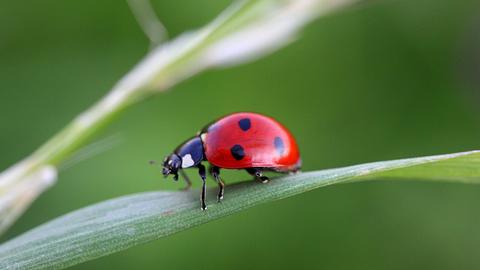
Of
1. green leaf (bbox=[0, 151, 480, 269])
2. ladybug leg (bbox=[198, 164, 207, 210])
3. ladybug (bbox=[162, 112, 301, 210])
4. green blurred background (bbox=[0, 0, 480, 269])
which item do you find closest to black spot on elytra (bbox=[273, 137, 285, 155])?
ladybug (bbox=[162, 112, 301, 210])

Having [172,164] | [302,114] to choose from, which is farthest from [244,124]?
[302,114]

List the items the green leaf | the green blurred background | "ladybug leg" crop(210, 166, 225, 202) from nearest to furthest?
the green leaf → "ladybug leg" crop(210, 166, 225, 202) → the green blurred background

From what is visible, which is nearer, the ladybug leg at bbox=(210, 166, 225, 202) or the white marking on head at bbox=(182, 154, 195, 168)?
the ladybug leg at bbox=(210, 166, 225, 202)

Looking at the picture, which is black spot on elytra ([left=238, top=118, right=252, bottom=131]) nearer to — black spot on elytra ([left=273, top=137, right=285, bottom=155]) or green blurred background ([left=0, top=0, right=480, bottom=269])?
black spot on elytra ([left=273, top=137, right=285, bottom=155])

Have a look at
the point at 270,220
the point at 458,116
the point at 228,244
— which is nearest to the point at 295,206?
the point at 270,220

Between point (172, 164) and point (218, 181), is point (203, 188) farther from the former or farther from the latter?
point (172, 164)

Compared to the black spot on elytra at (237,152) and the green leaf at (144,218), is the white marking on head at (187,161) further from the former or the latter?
the green leaf at (144,218)
